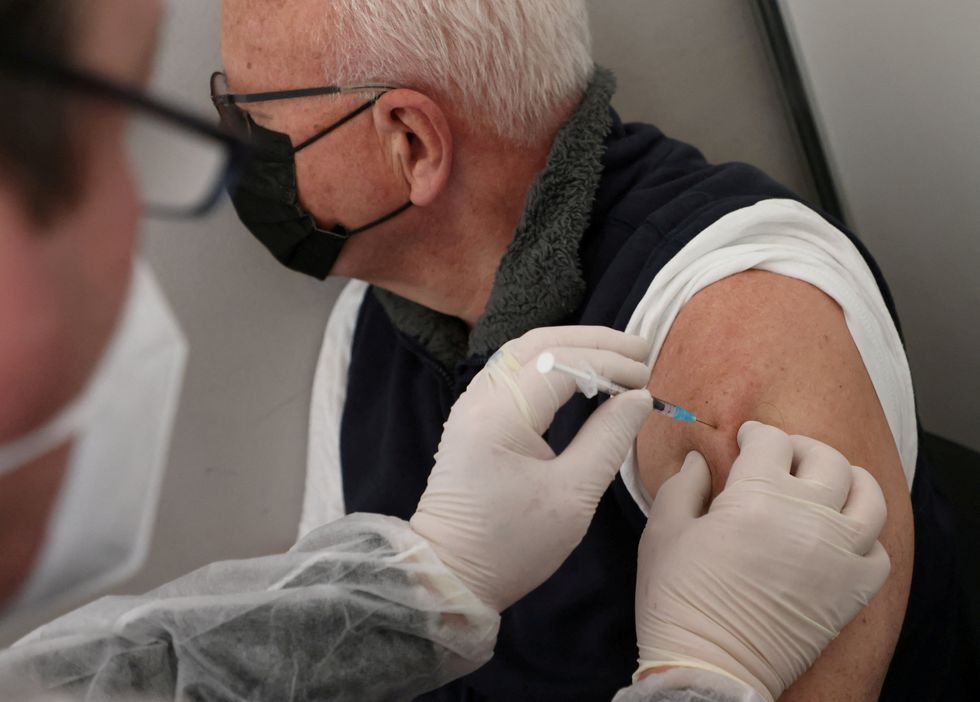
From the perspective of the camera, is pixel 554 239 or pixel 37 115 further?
pixel 554 239

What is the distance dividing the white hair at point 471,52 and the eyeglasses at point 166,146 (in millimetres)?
729

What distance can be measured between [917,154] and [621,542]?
36.8 inches

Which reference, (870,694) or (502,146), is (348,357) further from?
(870,694)

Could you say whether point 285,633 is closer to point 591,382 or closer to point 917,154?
point 591,382

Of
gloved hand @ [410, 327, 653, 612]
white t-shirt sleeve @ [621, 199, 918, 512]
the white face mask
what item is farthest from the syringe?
the white face mask

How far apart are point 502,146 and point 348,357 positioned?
65 centimetres

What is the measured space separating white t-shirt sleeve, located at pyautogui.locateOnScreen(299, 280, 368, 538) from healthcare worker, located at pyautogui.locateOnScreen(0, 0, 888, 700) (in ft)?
2.63

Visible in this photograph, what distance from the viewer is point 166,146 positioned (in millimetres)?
499

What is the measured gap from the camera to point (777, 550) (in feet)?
2.88

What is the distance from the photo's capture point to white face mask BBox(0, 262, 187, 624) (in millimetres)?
555

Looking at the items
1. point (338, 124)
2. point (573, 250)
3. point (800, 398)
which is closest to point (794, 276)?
point (800, 398)

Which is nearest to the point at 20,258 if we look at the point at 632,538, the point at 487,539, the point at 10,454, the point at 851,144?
the point at 10,454

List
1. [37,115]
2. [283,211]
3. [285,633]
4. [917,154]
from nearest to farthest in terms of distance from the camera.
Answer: [37,115] → [285,633] → [283,211] → [917,154]

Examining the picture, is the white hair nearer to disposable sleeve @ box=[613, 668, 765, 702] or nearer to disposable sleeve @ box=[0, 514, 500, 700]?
disposable sleeve @ box=[0, 514, 500, 700]
